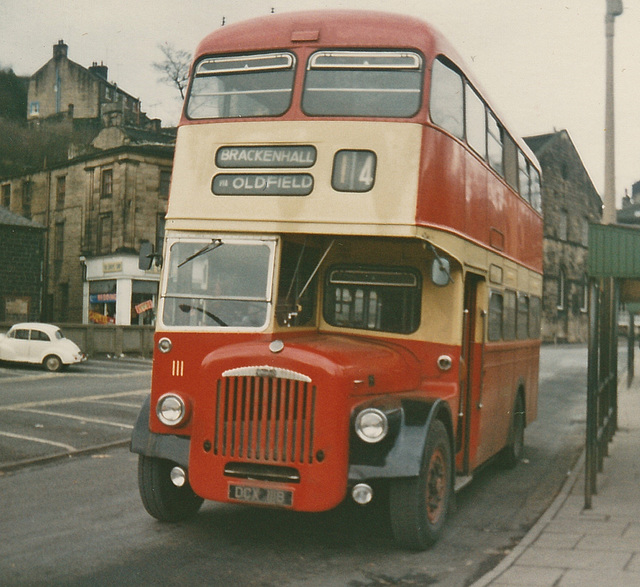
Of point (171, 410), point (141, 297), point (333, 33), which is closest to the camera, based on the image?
point (171, 410)

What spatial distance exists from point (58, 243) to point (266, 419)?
45066 millimetres

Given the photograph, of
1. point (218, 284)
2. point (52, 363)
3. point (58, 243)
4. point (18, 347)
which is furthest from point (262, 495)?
point (58, 243)

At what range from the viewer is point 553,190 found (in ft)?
189

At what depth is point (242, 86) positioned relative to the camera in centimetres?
776

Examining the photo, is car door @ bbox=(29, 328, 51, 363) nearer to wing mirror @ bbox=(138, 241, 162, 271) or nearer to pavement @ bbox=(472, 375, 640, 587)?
pavement @ bbox=(472, 375, 640, 587)

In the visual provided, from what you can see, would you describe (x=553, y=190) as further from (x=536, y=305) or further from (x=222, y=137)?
(x=222, y=137)

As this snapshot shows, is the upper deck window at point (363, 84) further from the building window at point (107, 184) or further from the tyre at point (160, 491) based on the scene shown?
the building window at point (107, 184)

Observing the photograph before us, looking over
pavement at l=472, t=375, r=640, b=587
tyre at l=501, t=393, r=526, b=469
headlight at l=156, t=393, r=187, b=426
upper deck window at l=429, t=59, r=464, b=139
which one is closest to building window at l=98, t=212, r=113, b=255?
tyre at l=501, t=393, r=526, b=469

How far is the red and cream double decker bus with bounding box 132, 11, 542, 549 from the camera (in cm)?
645

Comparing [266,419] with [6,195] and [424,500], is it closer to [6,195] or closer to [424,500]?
[424,500]

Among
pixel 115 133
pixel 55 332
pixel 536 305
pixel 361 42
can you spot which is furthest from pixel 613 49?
pixel 115 133

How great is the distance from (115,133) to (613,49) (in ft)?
113

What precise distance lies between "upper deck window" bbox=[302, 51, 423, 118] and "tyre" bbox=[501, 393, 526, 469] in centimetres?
526

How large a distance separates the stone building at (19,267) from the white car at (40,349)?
15.1 meters
